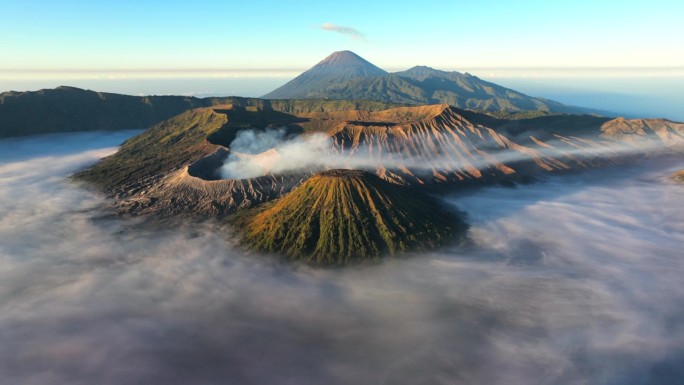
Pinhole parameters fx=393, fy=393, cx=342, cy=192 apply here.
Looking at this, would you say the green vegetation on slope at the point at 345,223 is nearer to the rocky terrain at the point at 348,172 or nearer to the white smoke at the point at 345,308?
the rocky terrain at the point at 348,172

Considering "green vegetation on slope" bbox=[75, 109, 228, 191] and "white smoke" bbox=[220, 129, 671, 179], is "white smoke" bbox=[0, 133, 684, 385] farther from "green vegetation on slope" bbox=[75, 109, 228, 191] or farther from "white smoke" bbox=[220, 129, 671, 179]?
"white smoke" bbox=[220, 129, 671, 179]

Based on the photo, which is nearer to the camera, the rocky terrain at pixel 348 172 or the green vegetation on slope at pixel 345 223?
the green vegetation on slope at pixel 345 223

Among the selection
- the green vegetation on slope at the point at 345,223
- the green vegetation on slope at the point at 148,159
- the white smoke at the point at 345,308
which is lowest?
the white smoke at the point at 345,308

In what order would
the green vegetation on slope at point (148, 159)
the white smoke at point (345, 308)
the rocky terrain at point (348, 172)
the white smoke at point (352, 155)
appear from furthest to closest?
the green vegetation on slope at point (148, 159) < the white smoke at point (352, 155) < the rocky terrain at point (348, 172) < the white smoke at point (345, 308)

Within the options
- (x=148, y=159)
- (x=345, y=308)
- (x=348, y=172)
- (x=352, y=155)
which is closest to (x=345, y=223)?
(x=348, y=172)

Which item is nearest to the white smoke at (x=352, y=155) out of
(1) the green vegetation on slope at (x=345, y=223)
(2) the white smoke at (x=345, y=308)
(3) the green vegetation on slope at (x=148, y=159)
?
(3) the green vegetation on slope at (x=148, y=159)

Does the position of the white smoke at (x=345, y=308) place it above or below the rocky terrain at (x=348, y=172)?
below

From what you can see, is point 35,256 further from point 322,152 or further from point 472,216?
point 472,216

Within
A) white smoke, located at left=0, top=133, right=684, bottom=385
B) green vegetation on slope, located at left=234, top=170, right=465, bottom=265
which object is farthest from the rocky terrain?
white smoke, located at left=0, top=133, right=684, bottom=385

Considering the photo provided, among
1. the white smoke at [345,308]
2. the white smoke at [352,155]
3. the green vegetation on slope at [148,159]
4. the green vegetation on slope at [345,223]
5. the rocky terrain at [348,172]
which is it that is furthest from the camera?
the green vegetation on slope at [148,159]

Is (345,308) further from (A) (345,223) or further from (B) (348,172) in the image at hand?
(B) (348,172)
